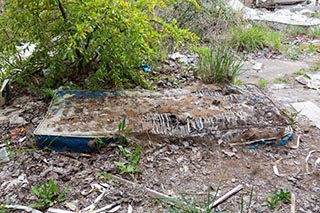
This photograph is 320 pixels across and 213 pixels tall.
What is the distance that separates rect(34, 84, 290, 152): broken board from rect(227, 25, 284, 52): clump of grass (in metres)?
1.83

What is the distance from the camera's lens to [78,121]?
2.26m

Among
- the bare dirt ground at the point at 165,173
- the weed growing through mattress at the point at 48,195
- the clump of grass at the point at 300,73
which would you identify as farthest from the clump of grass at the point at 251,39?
the weed growing through mattress at the point at 48,195

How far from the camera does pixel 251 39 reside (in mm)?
4465

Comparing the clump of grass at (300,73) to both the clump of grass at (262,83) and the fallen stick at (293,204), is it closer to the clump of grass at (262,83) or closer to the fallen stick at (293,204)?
the clump of grass at (262,83)

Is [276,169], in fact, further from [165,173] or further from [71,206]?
[71,206]

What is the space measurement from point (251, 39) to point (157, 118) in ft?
8.57

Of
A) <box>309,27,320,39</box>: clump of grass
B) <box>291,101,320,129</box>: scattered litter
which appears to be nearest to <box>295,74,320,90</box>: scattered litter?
<box>291,101,320,129</box>: scattered litter

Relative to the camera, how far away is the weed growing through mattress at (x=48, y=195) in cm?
169

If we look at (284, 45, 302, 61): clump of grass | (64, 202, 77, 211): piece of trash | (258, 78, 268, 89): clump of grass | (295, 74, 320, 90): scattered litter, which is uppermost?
(64, 202, 77, 211): piece of trash

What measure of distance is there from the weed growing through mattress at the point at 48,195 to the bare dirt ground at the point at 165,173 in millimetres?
27

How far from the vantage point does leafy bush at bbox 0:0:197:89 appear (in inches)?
91.6

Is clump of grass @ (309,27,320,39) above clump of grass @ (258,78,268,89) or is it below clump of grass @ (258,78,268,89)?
below

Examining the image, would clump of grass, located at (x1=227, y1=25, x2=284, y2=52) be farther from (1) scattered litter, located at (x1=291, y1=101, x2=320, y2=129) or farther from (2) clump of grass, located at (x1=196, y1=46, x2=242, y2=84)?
(1) scattered litter, located at (x1=291, y1=101, x2=320, y2=129)

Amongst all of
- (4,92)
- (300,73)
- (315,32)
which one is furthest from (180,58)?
(315,32)
